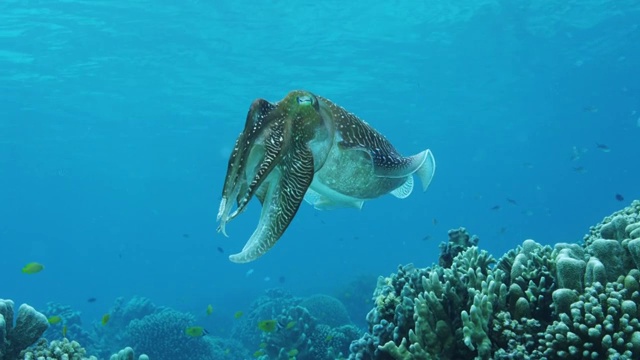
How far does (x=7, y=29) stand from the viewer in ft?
90.3

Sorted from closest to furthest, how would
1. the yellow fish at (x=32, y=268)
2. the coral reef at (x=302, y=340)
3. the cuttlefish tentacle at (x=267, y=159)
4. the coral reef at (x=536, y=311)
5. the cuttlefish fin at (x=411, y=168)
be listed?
the cuttlefish tentacle at (x=267, y=159) → the coral reef at (x=536, y=311) → the cuttlefish fin at (x=411, y=168) → the coral reef at (x=302, y=340) → the yellow fish at (x=32, y=268)

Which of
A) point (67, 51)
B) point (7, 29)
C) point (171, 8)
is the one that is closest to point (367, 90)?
point (171, 8)

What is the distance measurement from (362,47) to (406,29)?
11.2 ft

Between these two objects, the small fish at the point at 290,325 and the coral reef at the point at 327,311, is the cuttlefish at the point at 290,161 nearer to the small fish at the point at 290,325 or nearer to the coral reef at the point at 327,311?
the small fish at the point at 290,325

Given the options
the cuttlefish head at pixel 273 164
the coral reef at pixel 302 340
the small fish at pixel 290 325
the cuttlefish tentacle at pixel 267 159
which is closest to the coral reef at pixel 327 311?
the coral reef at pixel 302 340

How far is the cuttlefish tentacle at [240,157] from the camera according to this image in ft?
10.7

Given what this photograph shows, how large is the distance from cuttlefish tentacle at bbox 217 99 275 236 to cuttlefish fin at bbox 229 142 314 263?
0.74 ft

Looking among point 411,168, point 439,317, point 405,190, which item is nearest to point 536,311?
point 439,317

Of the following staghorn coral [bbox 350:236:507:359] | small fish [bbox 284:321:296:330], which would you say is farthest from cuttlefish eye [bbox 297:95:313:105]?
small fish [bbox 284:321:296:330]

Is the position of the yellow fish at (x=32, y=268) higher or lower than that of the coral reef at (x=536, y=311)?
lower

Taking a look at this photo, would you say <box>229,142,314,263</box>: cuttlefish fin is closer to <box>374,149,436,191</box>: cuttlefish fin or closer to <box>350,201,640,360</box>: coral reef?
<box>374,149,436,191</box>: cuttlefish fin

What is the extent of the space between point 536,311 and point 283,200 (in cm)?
219

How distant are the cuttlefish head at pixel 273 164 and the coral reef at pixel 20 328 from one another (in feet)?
10.1

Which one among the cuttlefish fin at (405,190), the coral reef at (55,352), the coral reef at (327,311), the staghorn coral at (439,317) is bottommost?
the coral reef at (327,311)
